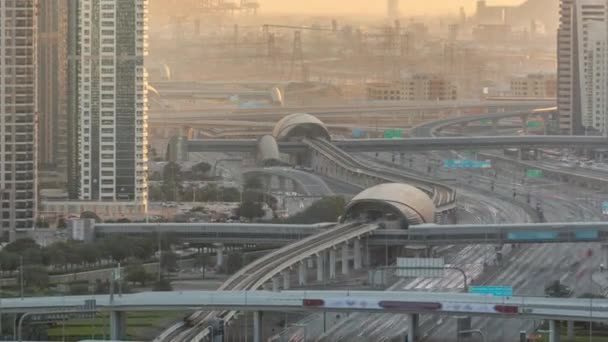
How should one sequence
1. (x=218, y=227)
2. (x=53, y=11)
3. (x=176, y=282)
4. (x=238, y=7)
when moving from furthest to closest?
(x=238, y=7), (x=53, y=11), (x=218, y=227), (x=176, y=282)

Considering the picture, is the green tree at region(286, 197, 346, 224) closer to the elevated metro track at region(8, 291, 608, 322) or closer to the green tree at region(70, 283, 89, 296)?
the green tree at region(70, 283, 89, 296)

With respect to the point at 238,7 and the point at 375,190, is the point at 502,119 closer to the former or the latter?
the point at 238,7

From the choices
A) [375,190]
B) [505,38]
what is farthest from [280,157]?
[505,38]

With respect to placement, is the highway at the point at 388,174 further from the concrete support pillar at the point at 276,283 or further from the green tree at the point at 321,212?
the concrete support pillar at the point at 276,283

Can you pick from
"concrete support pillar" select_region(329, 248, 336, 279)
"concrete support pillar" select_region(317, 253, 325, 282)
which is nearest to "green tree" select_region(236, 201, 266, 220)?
"concrete support pillar" select_region(329, 248, 336, 279)

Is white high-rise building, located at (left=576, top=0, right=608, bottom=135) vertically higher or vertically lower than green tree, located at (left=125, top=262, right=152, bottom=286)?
higher

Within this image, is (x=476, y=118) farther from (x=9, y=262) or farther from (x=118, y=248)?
(x=9, y=262)
